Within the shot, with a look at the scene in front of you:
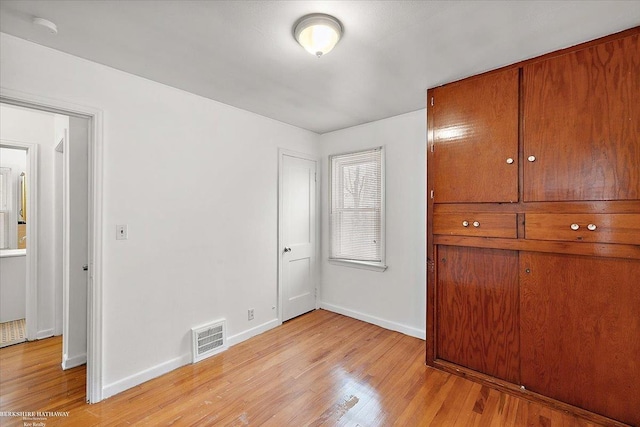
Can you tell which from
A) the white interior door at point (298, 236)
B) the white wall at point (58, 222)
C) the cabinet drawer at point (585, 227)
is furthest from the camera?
the white interior door at point (298, 236)

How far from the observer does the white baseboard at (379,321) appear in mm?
3139

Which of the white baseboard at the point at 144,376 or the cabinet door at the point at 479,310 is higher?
the cabinet door at the point at 479,310

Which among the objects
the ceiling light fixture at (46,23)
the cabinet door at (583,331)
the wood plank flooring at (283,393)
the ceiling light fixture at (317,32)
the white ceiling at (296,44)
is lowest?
the wood plank flooring at (283,393)

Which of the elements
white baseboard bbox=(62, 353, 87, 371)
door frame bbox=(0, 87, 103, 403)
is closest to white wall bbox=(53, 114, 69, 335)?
white baseboard bbox=(62, 353, 87, 371)

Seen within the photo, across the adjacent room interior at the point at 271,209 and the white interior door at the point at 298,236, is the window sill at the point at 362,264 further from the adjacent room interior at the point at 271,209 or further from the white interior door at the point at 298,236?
the white interior door at the point at 298,236

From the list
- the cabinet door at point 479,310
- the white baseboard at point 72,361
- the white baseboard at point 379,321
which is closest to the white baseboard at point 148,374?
the white baseboard at point 72,361

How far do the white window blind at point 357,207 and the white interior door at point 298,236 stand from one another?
0.97ft

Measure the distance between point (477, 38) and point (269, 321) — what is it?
3.26 metres

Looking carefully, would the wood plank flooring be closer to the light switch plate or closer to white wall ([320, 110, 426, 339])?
white wall ([320, 110, 426, 339])

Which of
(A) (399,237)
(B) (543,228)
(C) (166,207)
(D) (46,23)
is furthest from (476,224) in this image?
(D) (46,23)

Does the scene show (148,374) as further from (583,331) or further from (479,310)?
(583,331)

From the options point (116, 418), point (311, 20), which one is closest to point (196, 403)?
point (116, 418)

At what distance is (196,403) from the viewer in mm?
2066

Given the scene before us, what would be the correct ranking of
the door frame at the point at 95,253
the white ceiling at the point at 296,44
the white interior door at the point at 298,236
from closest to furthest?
1. the white ceiling at the point at 296,44
2. the door frame at the point at 95,253
3. the white interior door at the point at 298,236
